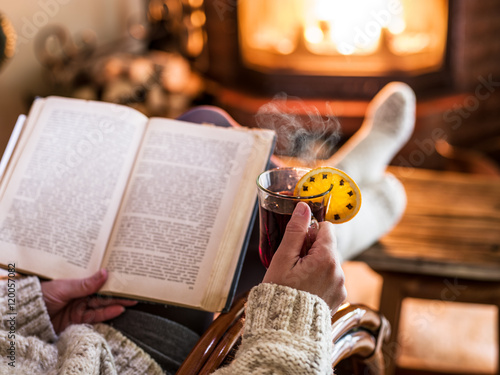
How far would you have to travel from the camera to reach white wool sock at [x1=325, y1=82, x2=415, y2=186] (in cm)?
119

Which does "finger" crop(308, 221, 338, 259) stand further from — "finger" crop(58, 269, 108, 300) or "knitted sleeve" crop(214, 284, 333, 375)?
"finger" crop(58, 269, 108, 300)

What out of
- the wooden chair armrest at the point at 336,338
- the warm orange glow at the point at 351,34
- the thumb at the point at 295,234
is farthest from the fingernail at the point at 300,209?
the warm orange glow at the point at 351,34

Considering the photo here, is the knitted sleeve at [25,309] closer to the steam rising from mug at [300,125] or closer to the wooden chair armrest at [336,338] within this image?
the wooden chair armrest at [336,338]

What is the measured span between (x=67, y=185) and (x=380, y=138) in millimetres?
776

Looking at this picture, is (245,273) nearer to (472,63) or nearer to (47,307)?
(47,307)

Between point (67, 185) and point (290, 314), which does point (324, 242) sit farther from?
point (67, 185)

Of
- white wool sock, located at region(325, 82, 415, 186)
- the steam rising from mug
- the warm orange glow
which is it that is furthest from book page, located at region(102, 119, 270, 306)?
the warm orange glow

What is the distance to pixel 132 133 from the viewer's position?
0.81 metres

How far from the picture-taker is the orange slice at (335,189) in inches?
24.0

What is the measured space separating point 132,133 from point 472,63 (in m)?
1.70

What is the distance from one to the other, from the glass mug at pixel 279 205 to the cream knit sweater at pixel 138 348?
81 millimetres

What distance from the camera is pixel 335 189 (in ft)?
2.05

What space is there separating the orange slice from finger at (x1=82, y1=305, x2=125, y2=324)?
324 mm

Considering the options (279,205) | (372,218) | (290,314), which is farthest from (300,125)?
(290,314)
